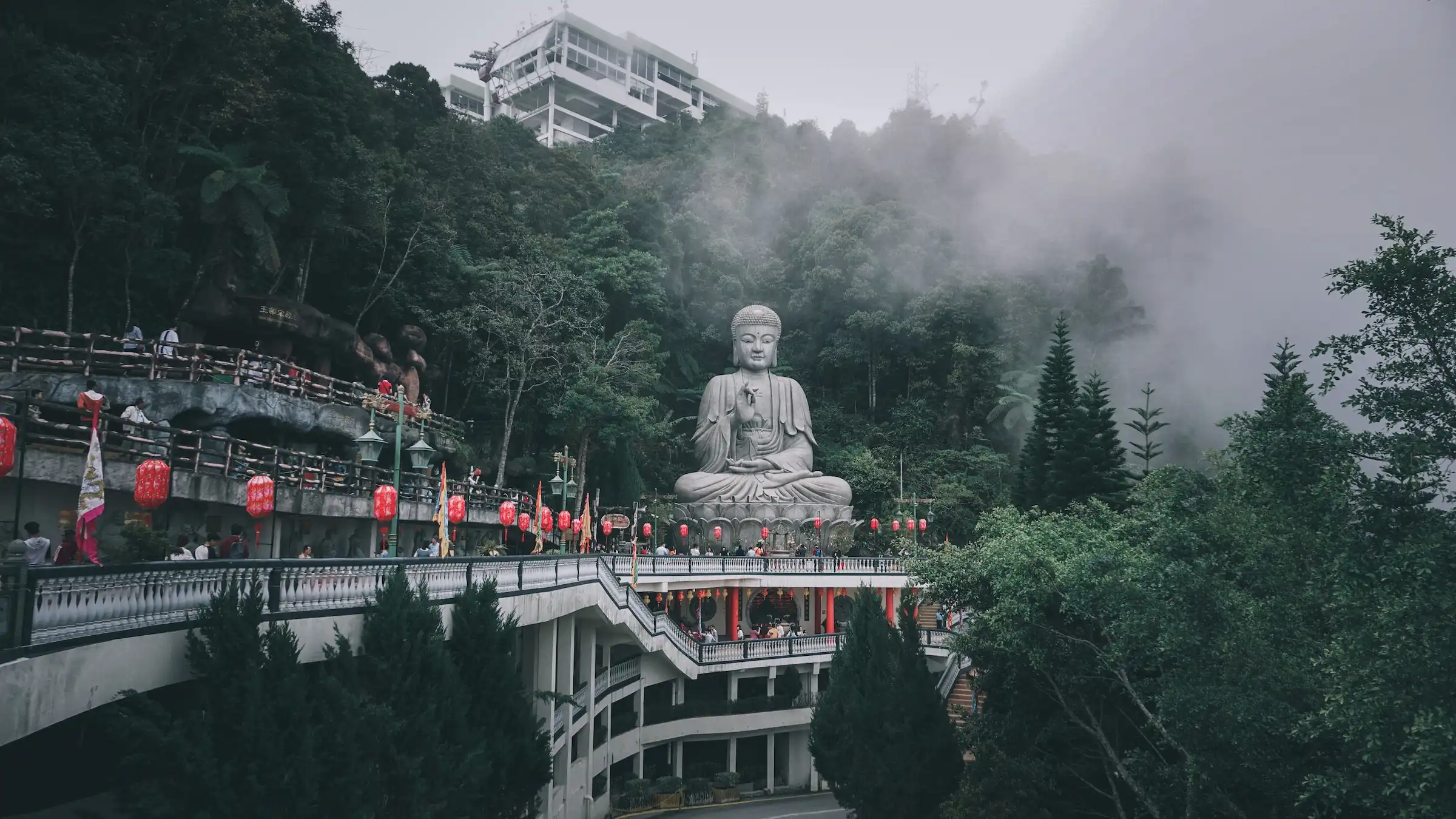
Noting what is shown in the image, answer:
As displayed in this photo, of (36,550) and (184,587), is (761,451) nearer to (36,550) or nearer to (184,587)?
(36,550)

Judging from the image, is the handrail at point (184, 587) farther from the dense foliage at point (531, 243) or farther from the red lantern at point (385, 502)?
the dense foliage at point (531, 243)

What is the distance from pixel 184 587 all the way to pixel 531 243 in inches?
1183

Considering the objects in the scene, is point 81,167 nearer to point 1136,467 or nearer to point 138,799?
point 138,799

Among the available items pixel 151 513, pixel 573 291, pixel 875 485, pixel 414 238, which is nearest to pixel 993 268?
pixel 875 485

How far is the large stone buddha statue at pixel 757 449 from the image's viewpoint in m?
36.0

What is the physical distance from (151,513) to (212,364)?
5831 millimetres

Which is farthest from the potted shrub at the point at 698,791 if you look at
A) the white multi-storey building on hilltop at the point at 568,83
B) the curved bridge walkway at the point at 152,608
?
the white multi-storey building on hilltop at the point at 568,83

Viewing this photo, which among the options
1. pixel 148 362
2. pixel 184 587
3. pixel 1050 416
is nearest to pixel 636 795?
pixel 1050 416

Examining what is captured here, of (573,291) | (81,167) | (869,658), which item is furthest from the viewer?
(573,291)

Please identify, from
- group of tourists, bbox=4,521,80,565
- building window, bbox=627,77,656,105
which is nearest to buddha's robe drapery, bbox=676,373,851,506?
group of tourists, bbox=4,521,80,565

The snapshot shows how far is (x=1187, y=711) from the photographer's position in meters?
13.3

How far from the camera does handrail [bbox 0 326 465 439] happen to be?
17.8 meters

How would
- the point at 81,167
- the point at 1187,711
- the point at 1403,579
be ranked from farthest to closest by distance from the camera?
1. the point at 81,167
2. the point at 1187,711
3. the point at 1403,579

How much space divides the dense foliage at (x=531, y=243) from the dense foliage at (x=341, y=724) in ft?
44.3
